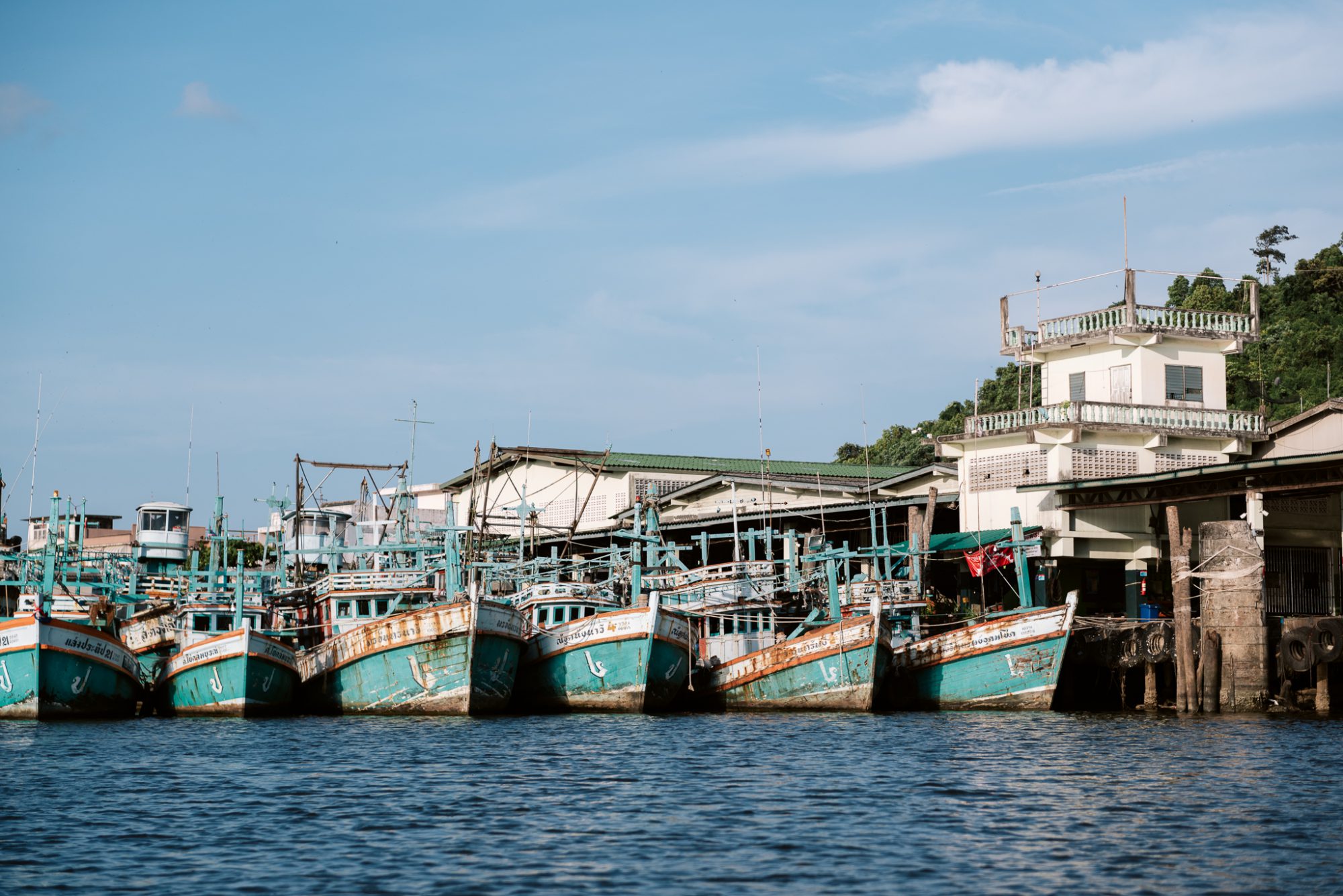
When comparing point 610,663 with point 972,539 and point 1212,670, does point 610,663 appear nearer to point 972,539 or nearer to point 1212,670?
point 972,539

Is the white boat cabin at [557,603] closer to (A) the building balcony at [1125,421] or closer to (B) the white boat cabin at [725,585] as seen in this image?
(B) the white boat cabin at [725,585]

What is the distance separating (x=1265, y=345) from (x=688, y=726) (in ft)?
188

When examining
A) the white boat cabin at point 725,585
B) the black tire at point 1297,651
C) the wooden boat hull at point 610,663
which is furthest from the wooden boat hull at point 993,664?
the wooden boat hull at point 610,663

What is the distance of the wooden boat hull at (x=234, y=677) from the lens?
122ft

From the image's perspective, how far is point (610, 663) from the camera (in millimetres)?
37188

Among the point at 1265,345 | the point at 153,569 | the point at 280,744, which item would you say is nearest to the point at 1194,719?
the point at 280,744

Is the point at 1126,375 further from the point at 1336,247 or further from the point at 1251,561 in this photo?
the point at 1336,247

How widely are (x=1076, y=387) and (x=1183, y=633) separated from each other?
1329 centimetres

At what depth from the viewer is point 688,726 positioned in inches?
1348

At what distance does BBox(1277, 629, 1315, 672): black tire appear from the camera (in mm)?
33688

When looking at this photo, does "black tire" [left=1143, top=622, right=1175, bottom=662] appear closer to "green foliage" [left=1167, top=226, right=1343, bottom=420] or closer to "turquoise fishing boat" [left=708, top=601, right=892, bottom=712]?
"turquoise fishing boat" [left=708, top=601, right=892, bottom=712]

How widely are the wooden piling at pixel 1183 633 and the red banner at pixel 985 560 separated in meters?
5.71

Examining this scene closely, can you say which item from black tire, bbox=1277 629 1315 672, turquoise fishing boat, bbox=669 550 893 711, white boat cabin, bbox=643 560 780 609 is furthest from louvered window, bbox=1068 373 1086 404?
black tire, bbox=1277 629 1315 672

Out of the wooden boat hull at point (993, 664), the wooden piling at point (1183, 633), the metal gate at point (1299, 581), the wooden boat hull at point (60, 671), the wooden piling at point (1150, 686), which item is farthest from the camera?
the metal gate at point (1299, 581)
